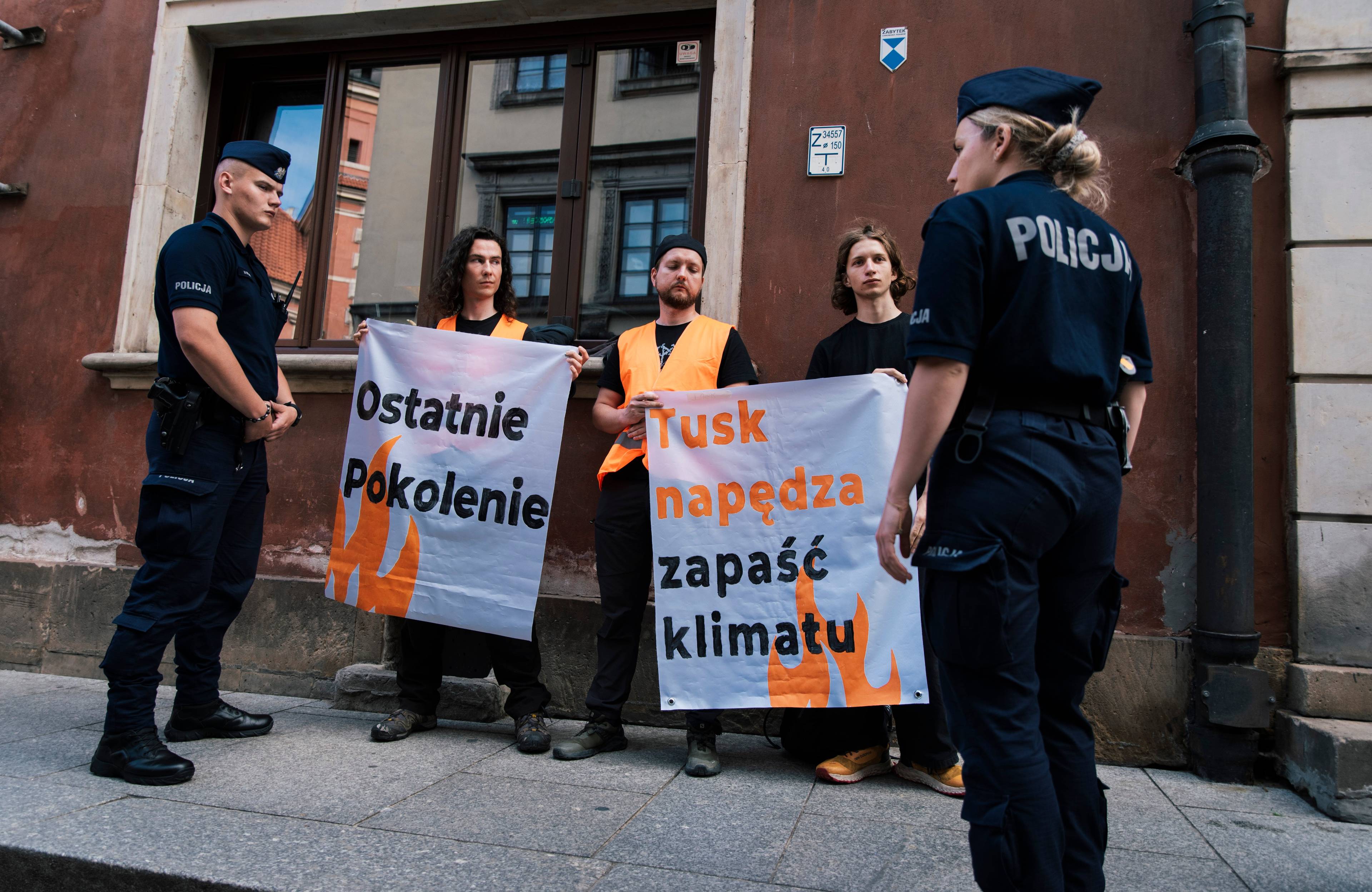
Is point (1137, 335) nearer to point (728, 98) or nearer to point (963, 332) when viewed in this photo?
point (963, 332)

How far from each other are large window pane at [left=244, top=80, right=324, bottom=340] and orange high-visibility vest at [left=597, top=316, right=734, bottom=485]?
8.66 feet

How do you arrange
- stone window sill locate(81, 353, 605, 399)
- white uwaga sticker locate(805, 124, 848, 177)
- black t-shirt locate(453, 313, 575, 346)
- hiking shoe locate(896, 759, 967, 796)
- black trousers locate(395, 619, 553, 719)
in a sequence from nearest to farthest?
hiking shoe locate(896, 759, 967, 796)
black trousers locate(395, 619, 553, 719)
black t-shirt locate(453, 313, 575, 346)
white uwaga sticker locate(805, 124, 848, 177)
stone window sill locate(81, 353, 605, 399)

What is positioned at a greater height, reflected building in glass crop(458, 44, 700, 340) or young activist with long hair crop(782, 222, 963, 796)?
reflected building in glass crop(458, 44, 700, 340)

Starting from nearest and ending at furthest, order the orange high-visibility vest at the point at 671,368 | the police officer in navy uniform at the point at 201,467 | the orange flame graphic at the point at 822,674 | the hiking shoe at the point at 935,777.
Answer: the police officer in navy uniform at the point at 201,467
the hiking shoe at the point at 935,777
the orange flame graphic at the point at 822,674
the orange high-visibility vest at the point at 671,368

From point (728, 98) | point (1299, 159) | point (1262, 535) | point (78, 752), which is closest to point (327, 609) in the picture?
point (78, 752)

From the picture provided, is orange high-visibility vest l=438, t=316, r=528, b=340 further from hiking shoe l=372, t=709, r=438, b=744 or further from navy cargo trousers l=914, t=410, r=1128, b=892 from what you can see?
navy cargo trousers l=914, t=410, r=1128, b=892

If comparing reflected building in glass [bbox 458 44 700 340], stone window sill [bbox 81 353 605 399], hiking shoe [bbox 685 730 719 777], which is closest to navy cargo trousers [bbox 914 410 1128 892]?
hiking shoe [bbox 685 730 719 777]

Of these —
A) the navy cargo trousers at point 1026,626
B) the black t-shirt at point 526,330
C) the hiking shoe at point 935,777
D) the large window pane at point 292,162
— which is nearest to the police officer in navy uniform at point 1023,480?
the navy cargo trousers at point 1026,626

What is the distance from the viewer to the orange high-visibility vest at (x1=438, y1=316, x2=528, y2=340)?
4137 millimetres

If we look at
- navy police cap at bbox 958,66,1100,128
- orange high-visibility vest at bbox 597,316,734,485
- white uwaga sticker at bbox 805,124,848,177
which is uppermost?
white uwaga sticker at bbox 805,124,848,177

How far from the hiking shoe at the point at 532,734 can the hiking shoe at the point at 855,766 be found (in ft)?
3.59

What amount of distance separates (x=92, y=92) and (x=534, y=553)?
423 centimetres

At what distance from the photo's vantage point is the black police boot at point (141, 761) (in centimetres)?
305

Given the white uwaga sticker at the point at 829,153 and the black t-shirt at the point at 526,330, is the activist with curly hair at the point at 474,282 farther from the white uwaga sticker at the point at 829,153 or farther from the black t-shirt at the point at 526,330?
the white uwaga sticker at the point at 829,153
